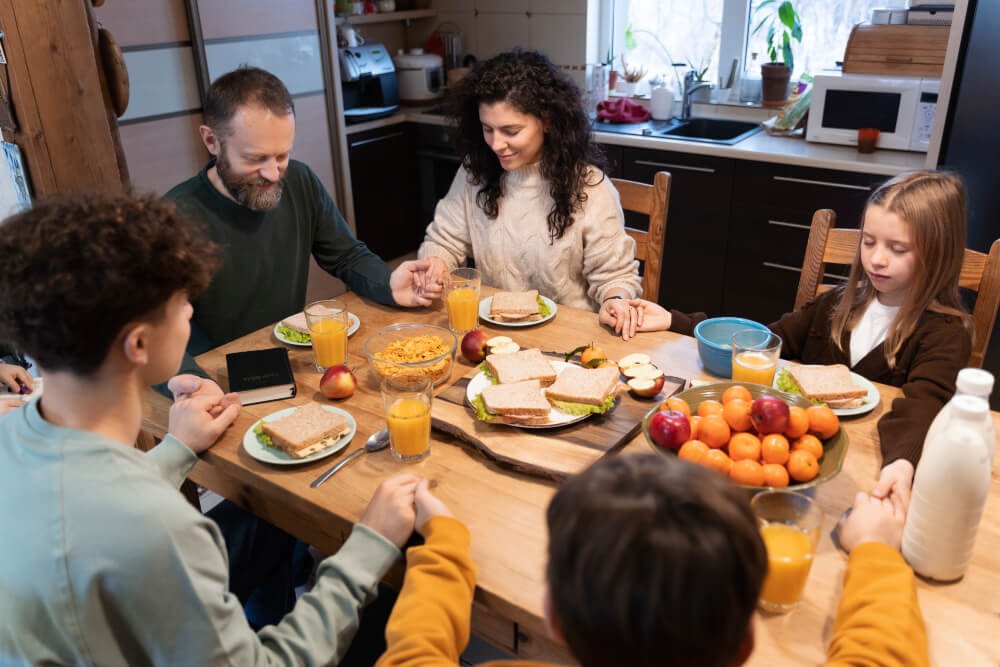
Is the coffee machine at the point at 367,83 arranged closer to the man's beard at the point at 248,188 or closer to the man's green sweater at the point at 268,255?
the man's green sweater at the point at 268,255

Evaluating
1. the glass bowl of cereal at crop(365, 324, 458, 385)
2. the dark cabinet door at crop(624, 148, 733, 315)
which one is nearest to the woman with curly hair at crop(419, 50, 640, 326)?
the glass bowl of cereal at crop(365, 324, 458, 385)

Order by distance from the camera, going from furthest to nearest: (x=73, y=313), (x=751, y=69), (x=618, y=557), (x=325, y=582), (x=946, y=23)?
1. (x=751, y=69)
2. (x=946, y=23)
3. (x=325, y=582)
4. (x=73, y=313)
5. (x=618, y=557)

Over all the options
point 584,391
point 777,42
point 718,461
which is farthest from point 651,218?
point 777,42

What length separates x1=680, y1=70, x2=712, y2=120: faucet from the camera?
3.74 metres

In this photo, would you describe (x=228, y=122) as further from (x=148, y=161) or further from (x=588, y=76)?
(x=588, y=76)

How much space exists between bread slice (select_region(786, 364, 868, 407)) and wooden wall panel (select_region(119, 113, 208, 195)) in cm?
260

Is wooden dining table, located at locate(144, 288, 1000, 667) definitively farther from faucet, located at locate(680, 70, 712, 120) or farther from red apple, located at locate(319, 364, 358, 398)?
faucet, located at locate(680, 70, 712, 120)

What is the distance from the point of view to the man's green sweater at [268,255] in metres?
2.00

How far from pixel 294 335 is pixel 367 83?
8.51 feet

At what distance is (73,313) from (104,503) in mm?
211

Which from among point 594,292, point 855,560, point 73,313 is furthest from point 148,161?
point 855,560

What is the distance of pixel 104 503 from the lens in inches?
34.7

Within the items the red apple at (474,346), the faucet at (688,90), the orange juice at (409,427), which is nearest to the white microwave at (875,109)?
the faucet at (688,90)

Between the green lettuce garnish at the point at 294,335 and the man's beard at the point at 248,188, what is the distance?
1.23ft
